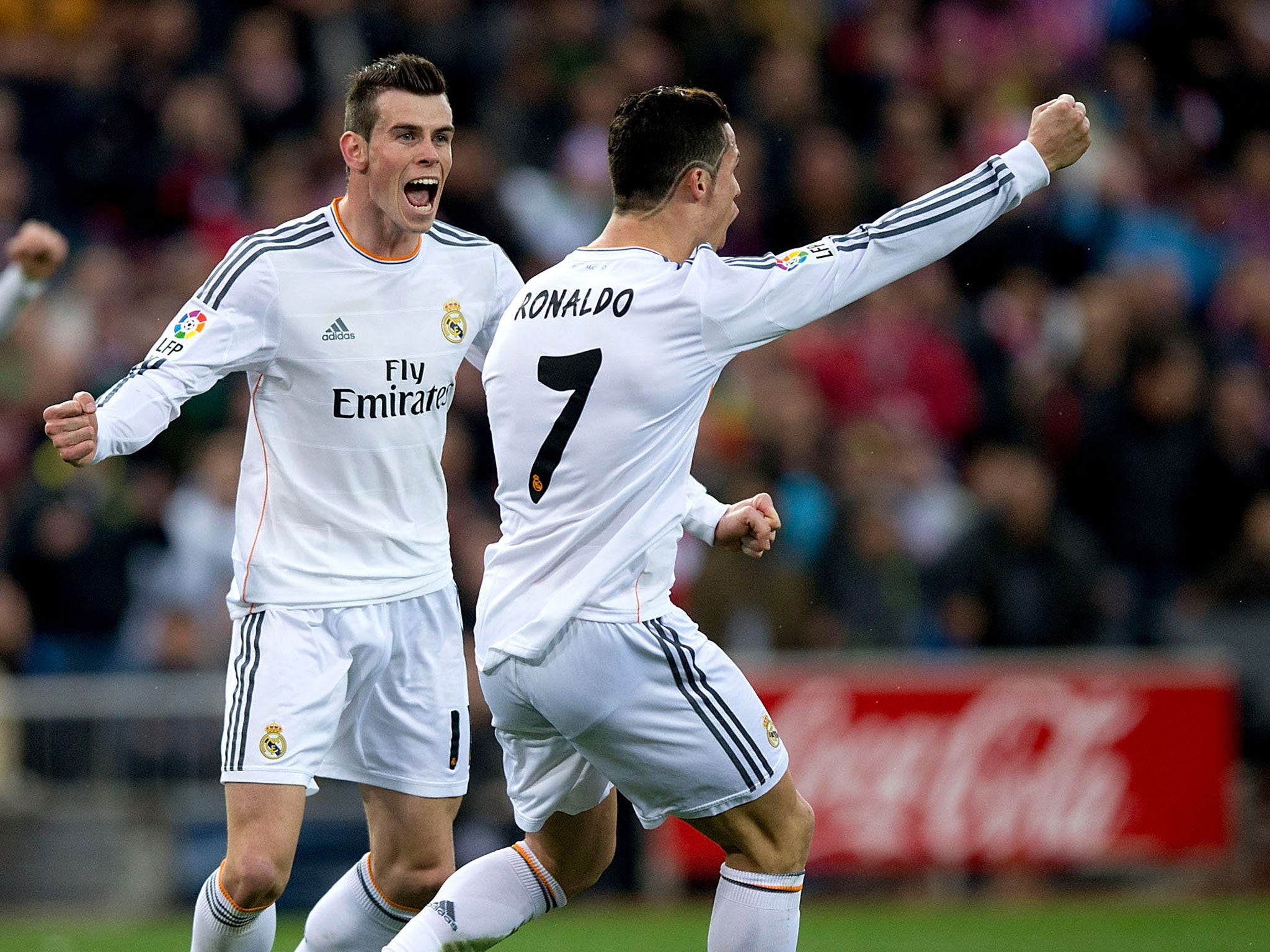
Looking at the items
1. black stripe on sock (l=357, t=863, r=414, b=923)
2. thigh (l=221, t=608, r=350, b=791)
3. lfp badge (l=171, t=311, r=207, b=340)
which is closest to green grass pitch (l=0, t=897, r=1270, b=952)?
black stripe on sock (l=357, t=863, r=414, b=923)

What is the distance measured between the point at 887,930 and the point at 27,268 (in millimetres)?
5580

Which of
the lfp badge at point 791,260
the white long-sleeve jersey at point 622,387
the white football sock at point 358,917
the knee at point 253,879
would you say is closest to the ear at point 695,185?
the white long-sleeve jersey at point 622,387

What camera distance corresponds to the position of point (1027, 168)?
5238 mm

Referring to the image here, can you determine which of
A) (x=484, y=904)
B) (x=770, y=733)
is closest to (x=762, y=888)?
(x=770, y=733)

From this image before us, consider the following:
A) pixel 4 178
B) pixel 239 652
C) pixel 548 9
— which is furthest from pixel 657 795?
pixel 548 9

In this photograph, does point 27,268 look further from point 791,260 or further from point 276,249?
point 791,260

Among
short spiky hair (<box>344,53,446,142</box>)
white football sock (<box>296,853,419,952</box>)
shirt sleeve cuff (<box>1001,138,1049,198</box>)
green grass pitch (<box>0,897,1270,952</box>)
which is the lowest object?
green grass pitch (<box>0,897,1270,952</box>)

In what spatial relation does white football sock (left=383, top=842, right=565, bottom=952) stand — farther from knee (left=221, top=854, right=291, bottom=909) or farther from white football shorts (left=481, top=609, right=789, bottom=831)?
white football shorts (left=481, top=609, right=789, bottom=831)

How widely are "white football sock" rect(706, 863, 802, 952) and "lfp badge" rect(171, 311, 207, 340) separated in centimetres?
220

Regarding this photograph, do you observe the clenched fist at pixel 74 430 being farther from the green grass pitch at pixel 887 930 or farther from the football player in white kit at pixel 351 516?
the green grass pitch at pixel 887 930

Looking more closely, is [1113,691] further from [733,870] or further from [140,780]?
[733,870]

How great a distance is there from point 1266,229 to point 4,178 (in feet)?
29.2

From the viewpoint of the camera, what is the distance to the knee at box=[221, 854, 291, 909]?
5.46m

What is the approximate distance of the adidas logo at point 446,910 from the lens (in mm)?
5348
